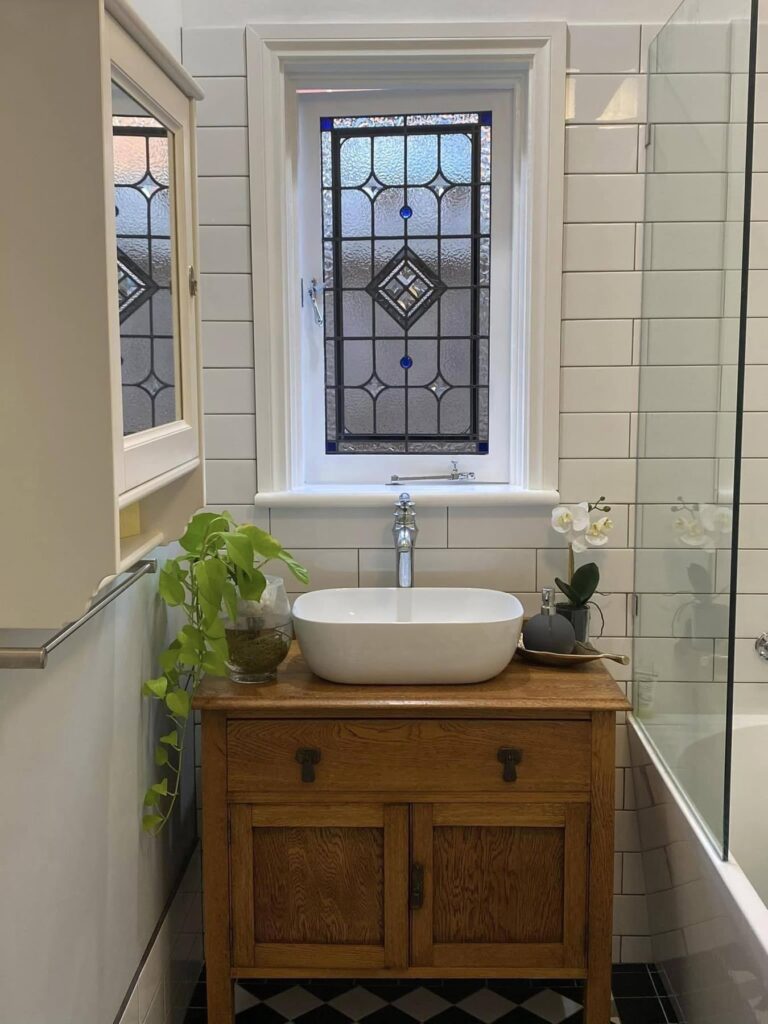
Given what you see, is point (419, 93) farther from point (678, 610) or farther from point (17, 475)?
point (17, 475)

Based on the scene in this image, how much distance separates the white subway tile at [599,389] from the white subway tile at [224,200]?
82 cm

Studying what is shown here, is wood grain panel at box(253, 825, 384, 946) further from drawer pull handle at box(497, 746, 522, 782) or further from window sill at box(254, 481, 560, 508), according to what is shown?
window sill at box(254, 481, 560, 508)

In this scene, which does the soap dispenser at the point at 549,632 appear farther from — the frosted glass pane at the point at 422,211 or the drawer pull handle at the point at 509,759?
the frosted glass pane at the point at 422,211

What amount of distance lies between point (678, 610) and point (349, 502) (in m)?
0.79

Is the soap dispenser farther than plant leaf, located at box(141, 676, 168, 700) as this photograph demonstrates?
Yes

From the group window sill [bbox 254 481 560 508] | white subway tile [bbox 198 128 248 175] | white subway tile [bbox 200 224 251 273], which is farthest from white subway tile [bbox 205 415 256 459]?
white subway tile [bbox 198 128 248 175]

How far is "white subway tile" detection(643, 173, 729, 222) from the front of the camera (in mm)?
1849

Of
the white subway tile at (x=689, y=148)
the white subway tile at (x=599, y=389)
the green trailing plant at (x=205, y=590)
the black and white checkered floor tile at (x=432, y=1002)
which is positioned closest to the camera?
the white subway tile at (x=689, y=148)

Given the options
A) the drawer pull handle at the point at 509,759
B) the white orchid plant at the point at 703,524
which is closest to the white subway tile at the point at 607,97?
the white orchid plant at the point at 703,524

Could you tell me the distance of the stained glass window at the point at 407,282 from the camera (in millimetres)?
2506

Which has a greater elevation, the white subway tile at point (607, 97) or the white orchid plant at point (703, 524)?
the white subway tile at point (607, 97)

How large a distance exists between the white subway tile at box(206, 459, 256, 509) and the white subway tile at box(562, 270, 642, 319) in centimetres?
82

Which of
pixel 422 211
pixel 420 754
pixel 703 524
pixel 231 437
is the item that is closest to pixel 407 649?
pixel 420 754

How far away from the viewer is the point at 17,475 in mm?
1175
